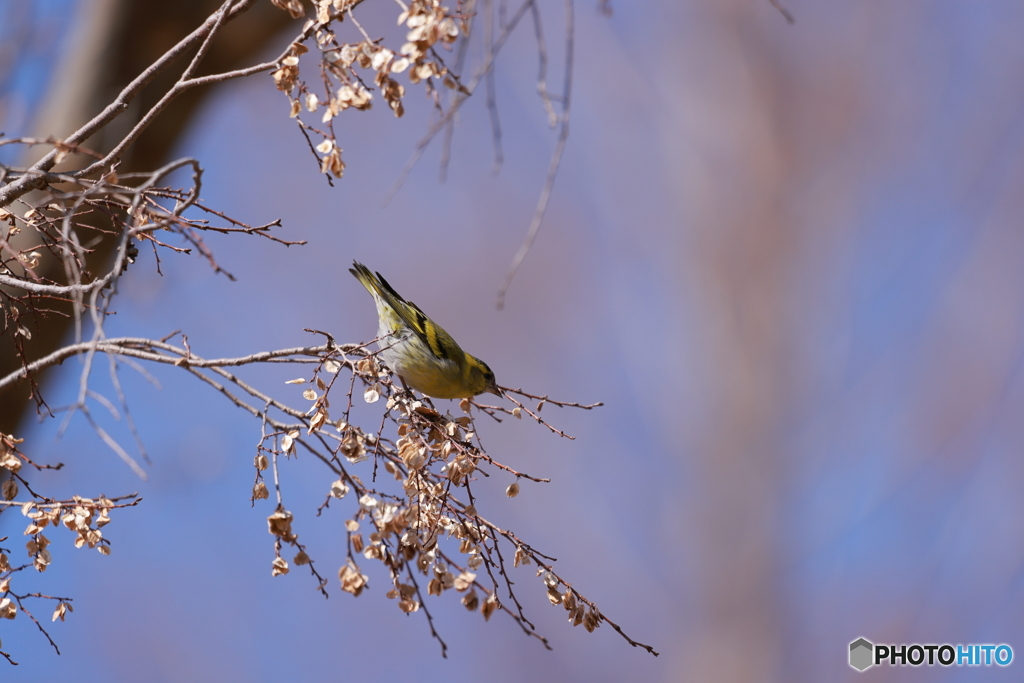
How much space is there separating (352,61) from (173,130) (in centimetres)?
315

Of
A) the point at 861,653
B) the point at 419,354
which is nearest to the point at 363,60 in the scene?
the point at 419,354

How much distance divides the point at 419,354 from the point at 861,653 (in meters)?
6.68

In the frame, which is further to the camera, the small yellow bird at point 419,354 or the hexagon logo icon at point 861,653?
the hexagon logo icon at point 861,653

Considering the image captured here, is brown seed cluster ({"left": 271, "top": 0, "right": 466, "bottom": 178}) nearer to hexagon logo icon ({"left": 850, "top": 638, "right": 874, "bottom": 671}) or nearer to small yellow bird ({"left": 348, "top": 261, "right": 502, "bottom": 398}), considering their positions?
small yellow bird ({"left": 348, "top": 261, "right": 502, "bottom": 398})

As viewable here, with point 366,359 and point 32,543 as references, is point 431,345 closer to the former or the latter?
point 366,359

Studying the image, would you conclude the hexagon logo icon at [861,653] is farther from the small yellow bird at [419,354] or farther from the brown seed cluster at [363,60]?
the brown seed cluster at [363,60]

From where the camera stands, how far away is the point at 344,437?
1.76m

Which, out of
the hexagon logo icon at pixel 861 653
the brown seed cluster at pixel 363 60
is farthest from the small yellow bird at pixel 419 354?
the hexagon logo icon at pixel 861 653

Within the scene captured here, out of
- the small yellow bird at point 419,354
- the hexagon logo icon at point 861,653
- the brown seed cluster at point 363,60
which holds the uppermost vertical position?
the hexagon logo icon at point 861,653

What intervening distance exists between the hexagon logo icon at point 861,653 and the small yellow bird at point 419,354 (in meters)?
6.15

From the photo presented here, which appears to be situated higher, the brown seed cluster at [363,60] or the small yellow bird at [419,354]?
the small yellow bird at [419,354]

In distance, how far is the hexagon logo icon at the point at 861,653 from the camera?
7774mm

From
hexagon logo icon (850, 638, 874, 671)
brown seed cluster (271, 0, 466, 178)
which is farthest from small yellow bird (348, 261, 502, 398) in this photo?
hexagon logo icon (850, 638, 874, 671)

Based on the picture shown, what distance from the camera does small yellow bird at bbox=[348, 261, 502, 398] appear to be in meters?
3.36
